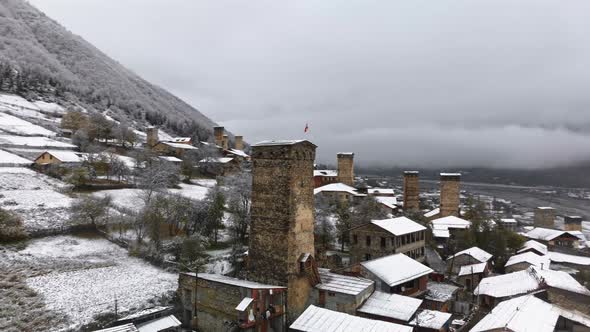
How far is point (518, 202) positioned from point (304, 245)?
4225 inches

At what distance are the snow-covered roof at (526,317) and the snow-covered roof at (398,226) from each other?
467 inches

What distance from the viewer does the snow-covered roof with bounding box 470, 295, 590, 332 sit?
55.9 ft

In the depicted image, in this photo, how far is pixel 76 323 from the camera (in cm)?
1962

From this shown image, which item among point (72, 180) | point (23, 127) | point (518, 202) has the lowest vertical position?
point (518, 202)

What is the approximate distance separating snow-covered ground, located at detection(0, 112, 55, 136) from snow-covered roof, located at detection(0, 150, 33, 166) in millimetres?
13608

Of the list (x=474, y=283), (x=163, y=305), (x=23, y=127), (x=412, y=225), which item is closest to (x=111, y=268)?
(x=163, y=305)

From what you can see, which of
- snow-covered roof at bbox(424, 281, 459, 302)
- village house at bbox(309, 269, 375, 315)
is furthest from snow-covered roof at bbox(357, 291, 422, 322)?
snow-covered roof at bbox(424, 281, 459, 302)

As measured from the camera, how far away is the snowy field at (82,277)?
21.0m

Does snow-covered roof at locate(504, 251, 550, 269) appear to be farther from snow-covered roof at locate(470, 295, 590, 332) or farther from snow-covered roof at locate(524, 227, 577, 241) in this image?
snow-covered roof at locate(524, 227, 577, 241)

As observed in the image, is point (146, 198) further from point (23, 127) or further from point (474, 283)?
point (23, 127)

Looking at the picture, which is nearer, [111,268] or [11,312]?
[11,312]

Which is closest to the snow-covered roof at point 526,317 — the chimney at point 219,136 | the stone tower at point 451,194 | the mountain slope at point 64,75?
the stone tower at point 451,194

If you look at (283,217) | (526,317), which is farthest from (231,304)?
(526,317)

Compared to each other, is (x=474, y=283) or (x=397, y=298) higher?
(x=397, y=298)
